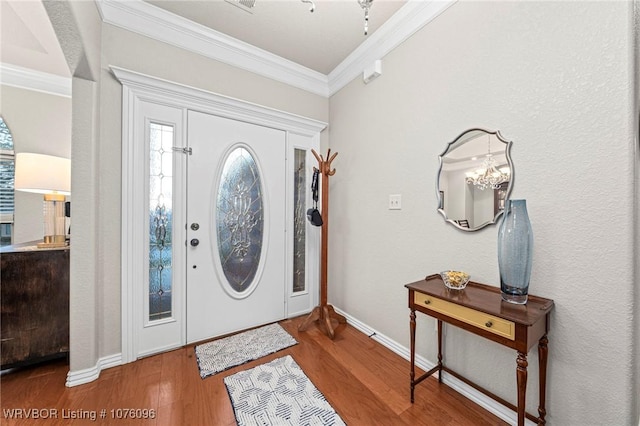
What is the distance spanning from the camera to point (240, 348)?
6.89 feet

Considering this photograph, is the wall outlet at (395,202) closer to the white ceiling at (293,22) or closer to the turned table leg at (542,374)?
the turned table leg at (542,374)

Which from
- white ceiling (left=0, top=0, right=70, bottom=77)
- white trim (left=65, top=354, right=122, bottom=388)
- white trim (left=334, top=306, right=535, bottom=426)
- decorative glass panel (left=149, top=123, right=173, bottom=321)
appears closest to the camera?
white trim (left=334, top=306, right=535, bottom=426)

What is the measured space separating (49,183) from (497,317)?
310 centimetres

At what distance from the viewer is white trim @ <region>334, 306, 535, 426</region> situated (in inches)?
54.5

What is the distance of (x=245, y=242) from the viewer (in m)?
2.46

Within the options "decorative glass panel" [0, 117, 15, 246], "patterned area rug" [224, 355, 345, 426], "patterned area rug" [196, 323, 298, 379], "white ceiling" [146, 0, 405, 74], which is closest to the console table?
"patterned area rug" [224, 355, 345, 426]

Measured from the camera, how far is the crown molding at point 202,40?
1854 mm

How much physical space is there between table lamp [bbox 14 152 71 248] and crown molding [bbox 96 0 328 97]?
1183 millimetres

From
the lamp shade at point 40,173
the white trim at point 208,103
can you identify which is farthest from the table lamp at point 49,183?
the white trim at point 208,103

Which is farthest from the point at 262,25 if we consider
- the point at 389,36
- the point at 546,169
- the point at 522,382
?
the point at 522,382

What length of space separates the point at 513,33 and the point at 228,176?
235 centimetres

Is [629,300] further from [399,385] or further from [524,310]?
[399,385]

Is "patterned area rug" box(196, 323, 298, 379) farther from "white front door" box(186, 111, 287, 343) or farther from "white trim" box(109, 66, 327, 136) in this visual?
"white trim" box(109, 66, 327, 136)

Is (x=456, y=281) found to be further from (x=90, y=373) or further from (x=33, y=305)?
(x=33, y=305)
